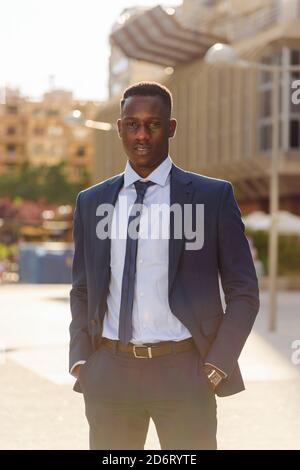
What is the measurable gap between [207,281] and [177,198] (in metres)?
0.29

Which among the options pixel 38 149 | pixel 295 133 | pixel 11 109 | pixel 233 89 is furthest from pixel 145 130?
pixel 11 109

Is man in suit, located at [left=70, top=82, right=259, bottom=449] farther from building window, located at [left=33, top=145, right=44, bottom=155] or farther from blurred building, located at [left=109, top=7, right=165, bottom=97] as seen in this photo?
building window, located at [left=33, top=145, right=44, bottom=155]

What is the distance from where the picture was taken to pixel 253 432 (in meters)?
7.45

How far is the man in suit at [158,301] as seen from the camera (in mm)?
3457

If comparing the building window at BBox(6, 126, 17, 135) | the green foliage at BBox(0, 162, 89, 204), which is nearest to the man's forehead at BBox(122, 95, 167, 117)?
the green foliage at BBox(0, 162, 89, 204)

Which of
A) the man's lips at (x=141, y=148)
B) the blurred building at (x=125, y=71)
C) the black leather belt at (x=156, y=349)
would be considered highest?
the blurred building at (x=125, y=71)

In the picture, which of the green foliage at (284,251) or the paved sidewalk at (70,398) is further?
the green foliage at (284,251)

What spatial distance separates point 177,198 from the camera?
3.59 meters

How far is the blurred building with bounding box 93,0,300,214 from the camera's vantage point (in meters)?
53.7

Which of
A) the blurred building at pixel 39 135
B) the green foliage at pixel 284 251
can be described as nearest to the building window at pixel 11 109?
the blurred building at pixel 39 135

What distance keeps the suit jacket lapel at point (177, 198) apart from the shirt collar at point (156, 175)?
27 millimetres

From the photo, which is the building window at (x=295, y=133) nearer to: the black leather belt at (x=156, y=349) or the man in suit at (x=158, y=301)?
the man in suit at (x=158, y=301)

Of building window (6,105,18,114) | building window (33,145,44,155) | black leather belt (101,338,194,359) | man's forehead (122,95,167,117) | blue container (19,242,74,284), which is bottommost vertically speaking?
blue container (19,242,74,284)

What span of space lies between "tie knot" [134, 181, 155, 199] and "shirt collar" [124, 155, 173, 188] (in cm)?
1
